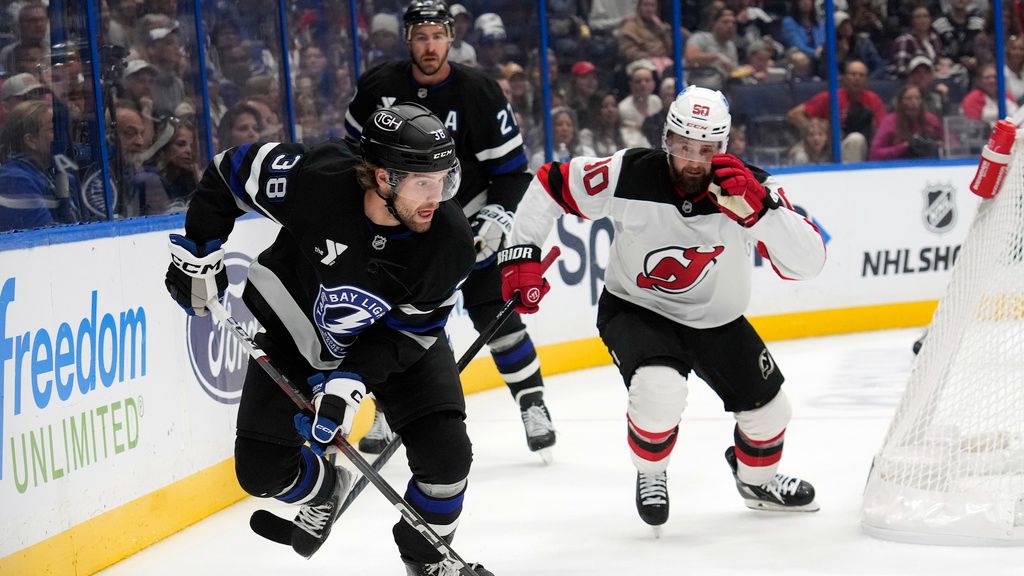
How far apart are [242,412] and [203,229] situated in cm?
42

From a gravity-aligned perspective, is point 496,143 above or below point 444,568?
above

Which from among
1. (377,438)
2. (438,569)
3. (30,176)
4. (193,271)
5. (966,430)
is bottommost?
(377,438)

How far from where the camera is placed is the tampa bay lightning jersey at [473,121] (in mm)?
4340

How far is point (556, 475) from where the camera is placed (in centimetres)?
443

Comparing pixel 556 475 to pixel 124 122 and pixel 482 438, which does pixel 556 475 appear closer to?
pixel 482 438

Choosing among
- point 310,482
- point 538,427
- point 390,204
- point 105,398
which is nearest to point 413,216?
point 390,204

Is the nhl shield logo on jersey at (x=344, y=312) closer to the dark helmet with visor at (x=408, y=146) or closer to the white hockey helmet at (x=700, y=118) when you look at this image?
the dark helmet with visor at (x=408, y=146)

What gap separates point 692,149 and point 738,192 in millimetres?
213

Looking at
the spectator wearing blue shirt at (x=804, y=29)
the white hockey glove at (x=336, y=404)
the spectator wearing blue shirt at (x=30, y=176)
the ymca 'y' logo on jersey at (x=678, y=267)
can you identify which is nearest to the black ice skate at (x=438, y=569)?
the white hockey glove at (x=336, y=404)

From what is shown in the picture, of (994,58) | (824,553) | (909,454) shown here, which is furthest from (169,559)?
(994,58)

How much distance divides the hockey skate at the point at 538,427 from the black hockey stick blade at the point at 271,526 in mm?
1452

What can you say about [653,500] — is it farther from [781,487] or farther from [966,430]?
[966,430]

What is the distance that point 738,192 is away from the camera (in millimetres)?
3254

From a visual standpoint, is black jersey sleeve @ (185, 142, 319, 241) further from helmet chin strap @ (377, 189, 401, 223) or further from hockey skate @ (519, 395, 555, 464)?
hockey skate @ (519, 395, 555, 464)
